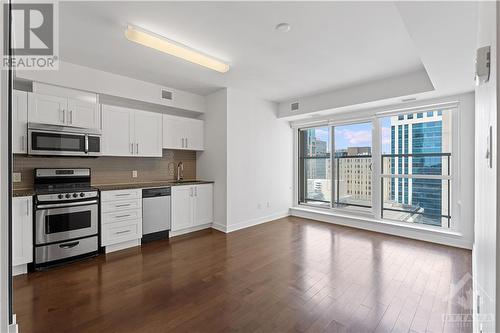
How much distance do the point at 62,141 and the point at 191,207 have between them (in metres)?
2.22

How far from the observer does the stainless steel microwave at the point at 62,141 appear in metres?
3.10

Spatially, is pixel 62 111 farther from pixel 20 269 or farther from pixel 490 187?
pixel 490 187

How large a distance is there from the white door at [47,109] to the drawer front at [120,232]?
1.62 metres

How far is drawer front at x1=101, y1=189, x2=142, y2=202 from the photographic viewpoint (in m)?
3.49

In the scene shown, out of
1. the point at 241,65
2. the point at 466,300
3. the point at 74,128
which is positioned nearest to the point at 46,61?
the point at 74,128

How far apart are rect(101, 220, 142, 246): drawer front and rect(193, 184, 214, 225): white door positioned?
108 centimetres

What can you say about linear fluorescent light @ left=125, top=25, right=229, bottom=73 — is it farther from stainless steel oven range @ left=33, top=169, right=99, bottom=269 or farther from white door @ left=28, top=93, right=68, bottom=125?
stainless steel oven range @ left=33, top=169, right=99, bottom=269

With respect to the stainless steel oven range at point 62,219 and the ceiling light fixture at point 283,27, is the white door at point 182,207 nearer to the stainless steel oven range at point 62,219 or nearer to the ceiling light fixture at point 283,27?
the stainless steel oven range at point 62,219

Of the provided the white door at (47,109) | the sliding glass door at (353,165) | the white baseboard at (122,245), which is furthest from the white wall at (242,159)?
the white door at (47,109)

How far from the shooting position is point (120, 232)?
361cm

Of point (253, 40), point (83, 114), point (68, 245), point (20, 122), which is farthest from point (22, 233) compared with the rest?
point (253, 40)

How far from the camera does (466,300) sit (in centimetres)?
225

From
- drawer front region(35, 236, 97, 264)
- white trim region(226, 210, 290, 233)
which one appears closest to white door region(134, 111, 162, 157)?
drawer front region(35, 236, 97, 264)

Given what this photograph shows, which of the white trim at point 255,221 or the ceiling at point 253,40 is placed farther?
the white trim at point 255,221
